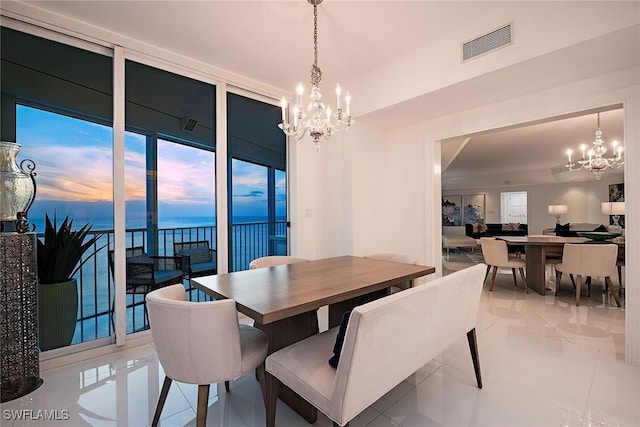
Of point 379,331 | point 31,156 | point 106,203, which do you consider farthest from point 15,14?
point 379,331

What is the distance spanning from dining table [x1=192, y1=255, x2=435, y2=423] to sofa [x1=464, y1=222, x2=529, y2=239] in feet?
27.5

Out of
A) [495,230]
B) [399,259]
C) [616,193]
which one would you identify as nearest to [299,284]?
[399,259]

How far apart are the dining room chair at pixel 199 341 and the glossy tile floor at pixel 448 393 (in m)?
0.47

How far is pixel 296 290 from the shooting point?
1.69 m

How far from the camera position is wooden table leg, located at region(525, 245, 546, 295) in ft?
13.9

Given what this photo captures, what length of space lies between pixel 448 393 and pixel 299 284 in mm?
1240

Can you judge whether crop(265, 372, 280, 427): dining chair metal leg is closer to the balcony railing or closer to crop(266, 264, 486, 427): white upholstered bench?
crop(266, 264, 486, 427): white upholstered bench

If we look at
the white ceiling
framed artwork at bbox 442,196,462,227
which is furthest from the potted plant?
framed artwork at bbox 442,196,462,227

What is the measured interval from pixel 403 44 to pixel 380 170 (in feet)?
5.26

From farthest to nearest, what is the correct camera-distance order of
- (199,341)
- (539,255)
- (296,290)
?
(539,255)
(296,290)
(199,341)

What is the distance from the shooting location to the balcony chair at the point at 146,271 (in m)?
2.74

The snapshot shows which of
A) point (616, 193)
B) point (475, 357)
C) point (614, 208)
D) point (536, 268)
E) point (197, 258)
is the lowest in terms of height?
point (475, 357)

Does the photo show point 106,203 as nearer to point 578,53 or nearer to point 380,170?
point 380,170

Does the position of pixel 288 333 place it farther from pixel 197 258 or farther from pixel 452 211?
pixel 452 211
